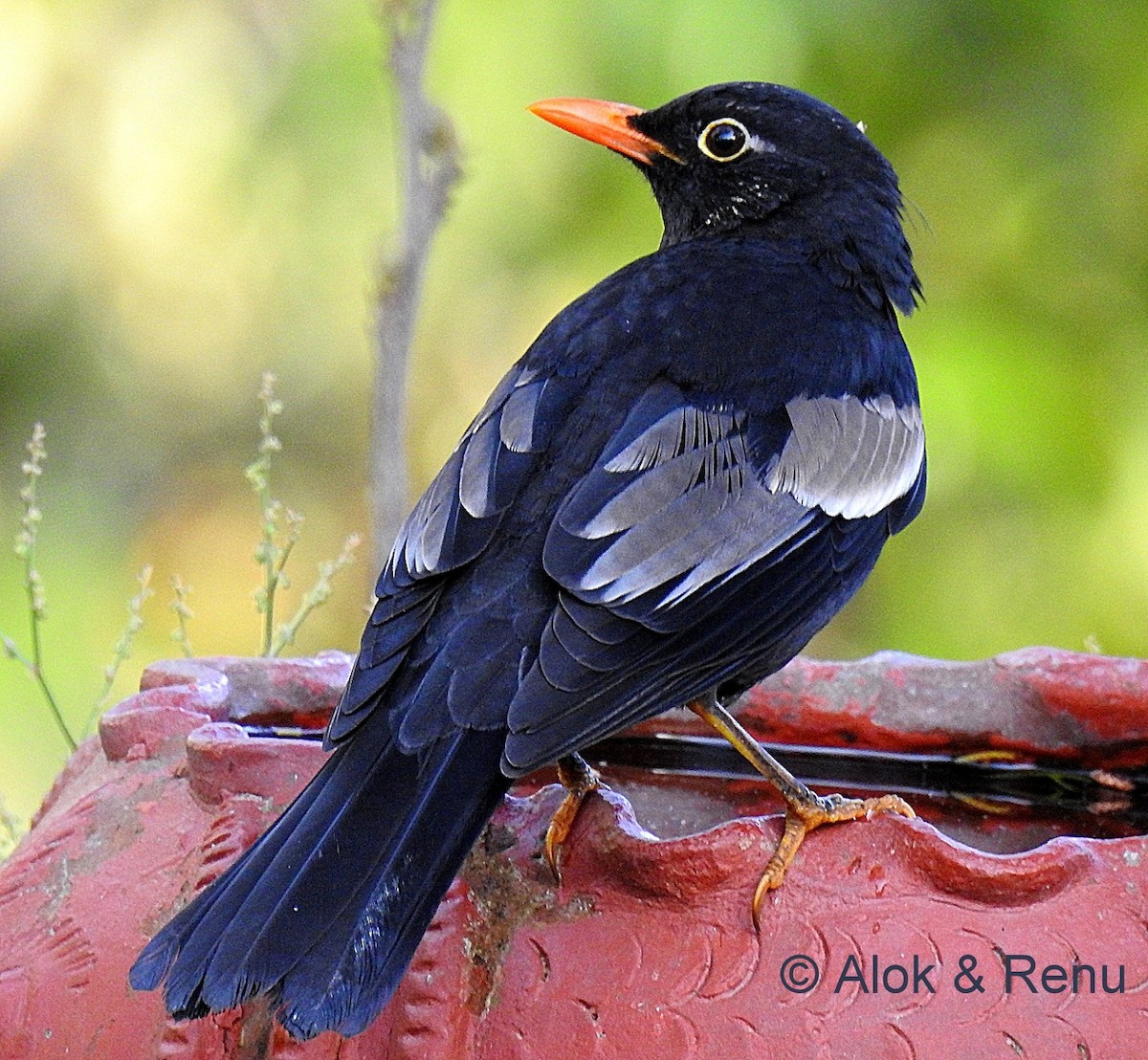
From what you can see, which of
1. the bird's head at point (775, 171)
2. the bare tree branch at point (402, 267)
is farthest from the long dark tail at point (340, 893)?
the bare tree branch at point (402, 267)

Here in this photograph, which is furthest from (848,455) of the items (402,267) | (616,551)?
(402,267)

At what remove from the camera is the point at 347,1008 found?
2037 mm

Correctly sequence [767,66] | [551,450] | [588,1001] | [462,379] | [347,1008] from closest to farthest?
1. [347,1008]
2. [588,1001]
3. [551,450]
4. [767,66]
5. [462,379]

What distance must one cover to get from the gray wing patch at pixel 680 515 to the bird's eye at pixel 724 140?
905 mm

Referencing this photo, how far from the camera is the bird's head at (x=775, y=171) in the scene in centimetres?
341

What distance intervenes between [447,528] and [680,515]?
361mm

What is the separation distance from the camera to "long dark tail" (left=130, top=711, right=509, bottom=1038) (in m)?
2.06

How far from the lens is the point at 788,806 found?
2.54 meters

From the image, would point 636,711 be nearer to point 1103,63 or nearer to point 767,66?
point 767,66

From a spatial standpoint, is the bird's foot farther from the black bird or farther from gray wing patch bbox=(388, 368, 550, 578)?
gray wing patch bbox=(388, 368, 550, 578)

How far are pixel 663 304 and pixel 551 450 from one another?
1.46ft

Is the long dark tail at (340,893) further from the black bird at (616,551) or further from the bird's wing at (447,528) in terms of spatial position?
the bird's wing at (447,528)

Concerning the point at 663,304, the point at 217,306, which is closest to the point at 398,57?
the point at 663,304

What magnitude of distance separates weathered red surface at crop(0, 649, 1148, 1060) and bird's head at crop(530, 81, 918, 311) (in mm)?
1414
